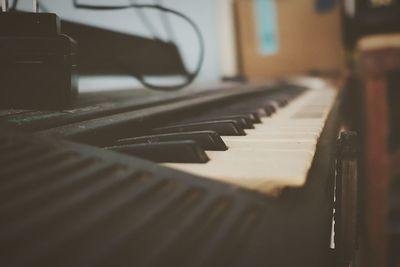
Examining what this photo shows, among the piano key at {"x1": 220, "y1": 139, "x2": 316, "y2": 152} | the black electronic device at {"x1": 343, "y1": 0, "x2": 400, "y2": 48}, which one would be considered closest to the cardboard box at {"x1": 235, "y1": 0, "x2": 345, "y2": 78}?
the black electronic device at {"x1": 343, "y1": 0, "x2": 400, "y2": 48}

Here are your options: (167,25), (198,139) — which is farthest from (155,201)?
(167,25)

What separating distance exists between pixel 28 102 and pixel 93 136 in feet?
0.71

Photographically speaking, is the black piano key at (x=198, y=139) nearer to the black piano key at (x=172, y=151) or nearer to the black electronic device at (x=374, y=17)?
the black piano key at (x=172, y=151)

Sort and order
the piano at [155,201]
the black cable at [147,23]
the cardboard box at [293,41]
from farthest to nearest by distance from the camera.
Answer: the cardboard box at [293,41], the black cable at [147,23], the piano at [155,201]

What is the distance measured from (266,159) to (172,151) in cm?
14

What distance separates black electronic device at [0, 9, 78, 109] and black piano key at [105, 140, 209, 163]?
23 centimetres

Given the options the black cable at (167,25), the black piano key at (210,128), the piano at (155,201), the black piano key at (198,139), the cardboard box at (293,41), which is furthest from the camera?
the cardboard box at (293,41)

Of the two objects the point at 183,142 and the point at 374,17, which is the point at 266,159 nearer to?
the point at 183,142

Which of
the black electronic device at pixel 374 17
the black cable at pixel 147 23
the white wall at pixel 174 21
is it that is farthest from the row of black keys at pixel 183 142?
the black electronic device at pixel 374 17

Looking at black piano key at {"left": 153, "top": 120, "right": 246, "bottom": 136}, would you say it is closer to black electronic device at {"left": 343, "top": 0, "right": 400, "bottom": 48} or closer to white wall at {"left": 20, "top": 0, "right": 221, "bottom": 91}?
white wall at {"left": 20, "top": 0, "right": 221, "bottom": 91}

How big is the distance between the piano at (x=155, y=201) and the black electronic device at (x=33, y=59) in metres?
0.09

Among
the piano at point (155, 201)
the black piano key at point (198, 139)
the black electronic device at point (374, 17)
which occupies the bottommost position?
the piano at point (155, 201)

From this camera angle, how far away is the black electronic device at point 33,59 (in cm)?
79

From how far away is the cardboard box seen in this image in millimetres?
3973
